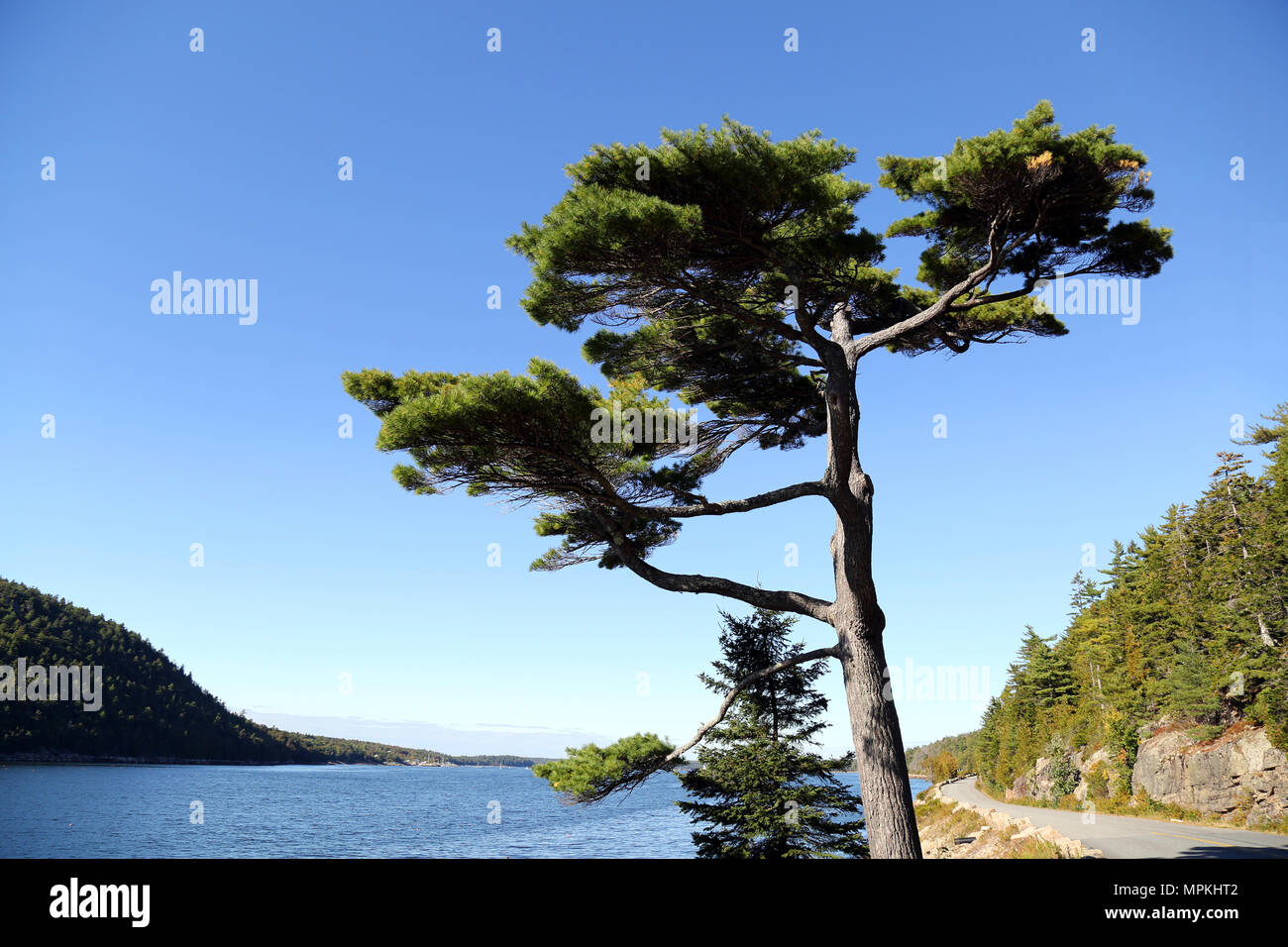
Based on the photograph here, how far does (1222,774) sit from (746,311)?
22.2m

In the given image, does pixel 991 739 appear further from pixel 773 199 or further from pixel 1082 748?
pixel 773 199

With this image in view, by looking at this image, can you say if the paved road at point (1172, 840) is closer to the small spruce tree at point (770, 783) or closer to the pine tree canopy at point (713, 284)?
the small spruce tree at point (770, 783)

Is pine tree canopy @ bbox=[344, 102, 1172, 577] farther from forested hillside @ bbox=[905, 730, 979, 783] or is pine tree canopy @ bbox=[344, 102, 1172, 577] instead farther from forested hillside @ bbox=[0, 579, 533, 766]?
forested hillside @ bbox=[0, 579, 533, 766]

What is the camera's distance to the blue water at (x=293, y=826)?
33.9m

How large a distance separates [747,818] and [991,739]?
158 ft

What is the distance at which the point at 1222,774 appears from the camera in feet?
65.7

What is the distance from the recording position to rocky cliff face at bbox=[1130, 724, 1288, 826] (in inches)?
704

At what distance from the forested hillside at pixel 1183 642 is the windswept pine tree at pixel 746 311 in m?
17.8

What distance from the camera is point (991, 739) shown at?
52719 millimetres

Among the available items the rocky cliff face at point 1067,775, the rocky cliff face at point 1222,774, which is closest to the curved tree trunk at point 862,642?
the rocky cliff face at point 1222,774

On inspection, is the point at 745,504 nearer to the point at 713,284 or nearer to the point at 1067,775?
the point at 713,284

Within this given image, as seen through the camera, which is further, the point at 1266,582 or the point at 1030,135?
the point at 1266,582
